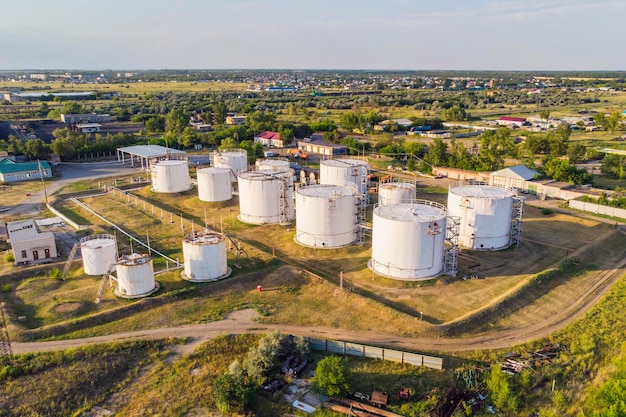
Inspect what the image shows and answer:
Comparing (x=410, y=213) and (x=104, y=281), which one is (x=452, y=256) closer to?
(x=410, y=213)

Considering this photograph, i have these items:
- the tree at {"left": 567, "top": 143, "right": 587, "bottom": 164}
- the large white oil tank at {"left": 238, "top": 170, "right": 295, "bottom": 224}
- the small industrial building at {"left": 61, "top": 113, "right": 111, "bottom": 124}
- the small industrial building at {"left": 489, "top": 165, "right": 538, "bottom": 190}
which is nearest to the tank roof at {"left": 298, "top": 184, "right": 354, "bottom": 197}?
the large white oil tank at {"left": 238, "top": 170, "right": 295, "bottom": 224}

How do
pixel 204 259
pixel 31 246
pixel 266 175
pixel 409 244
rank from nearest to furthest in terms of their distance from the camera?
1. pixel 409 244
2. pixel 204 259
3. pixel 31 246
4. pixel 266 175

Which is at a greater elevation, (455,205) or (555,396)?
(455,205)

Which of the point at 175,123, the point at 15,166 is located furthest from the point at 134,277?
the point at 175,123

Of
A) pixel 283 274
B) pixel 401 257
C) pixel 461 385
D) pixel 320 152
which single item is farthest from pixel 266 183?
pixel 320 152

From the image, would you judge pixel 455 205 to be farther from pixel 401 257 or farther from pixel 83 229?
pixel 83 229

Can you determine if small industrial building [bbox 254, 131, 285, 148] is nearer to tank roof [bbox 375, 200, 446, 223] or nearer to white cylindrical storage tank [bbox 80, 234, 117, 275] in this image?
tank roof [bbox 375, 200, 446, 223]
